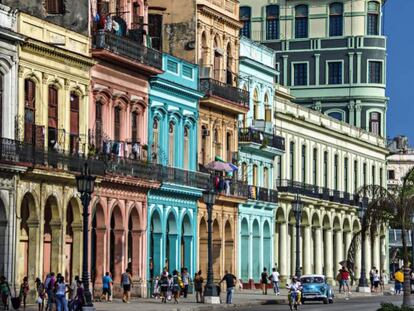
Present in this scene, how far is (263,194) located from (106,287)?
2641cm

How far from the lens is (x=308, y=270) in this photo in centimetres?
9650

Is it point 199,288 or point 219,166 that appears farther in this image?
point 219,166

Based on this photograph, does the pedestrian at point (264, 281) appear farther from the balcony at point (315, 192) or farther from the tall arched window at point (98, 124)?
the tall arched window at point (98, 124)

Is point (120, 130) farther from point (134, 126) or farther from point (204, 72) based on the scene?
point (204, 72)

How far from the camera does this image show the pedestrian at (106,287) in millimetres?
59809

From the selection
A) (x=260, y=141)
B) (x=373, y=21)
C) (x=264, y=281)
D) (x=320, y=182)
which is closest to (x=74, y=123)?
(x=264, y=281)

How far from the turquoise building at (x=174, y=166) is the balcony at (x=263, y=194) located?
9.11 m

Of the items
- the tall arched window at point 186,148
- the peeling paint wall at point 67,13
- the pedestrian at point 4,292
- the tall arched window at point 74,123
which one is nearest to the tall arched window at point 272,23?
the tall arched window at point 186,148

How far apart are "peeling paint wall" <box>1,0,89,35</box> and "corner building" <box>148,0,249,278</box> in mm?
12972

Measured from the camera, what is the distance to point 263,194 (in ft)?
280

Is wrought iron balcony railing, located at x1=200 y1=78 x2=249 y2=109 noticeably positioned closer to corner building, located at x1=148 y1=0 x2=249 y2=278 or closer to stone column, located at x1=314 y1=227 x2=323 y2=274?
corner building, located at x1=148 y1=0 x2=249 y2=278

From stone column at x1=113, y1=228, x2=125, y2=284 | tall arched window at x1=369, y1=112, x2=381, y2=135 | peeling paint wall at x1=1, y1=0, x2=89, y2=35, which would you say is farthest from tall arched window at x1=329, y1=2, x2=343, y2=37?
peeling paint wall at x1=1, y1=0, x2=89, y2=35

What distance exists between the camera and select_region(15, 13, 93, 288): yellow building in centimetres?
5541

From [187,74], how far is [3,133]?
19655 mm
